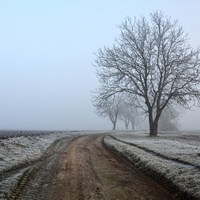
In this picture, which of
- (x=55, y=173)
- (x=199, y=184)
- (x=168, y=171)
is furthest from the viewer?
(x=55, y=173)

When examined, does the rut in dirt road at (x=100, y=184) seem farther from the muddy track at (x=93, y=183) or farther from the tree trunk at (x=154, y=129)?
the tree trunk at (x=154, y=129)

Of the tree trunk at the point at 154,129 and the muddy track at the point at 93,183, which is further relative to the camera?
the tree trunk at the point at 154,129

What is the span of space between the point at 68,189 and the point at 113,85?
31.5 metres

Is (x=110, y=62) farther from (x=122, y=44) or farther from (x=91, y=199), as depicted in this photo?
(x=91, y=199)

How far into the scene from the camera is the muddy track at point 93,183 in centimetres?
902

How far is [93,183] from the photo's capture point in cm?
1052

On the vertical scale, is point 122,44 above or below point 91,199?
above

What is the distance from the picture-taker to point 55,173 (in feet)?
41.0

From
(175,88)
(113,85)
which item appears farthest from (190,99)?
(113,85)

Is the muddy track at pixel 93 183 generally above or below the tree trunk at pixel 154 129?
below

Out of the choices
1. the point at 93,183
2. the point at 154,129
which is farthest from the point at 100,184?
Answer: the point at 154,129

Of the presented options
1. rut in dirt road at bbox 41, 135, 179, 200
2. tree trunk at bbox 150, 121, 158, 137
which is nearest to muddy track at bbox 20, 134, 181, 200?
rut in dirt road at bbox 41, 135, 179, 200

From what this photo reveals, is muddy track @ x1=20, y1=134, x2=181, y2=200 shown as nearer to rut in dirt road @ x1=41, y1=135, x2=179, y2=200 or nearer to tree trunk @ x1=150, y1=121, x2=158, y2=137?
rut in dirt road @ x1=41, y1=135, x2=179, y2=200

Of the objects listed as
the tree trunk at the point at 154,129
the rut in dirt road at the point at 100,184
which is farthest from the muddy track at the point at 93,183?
the tree trunk at the point at 154,129
